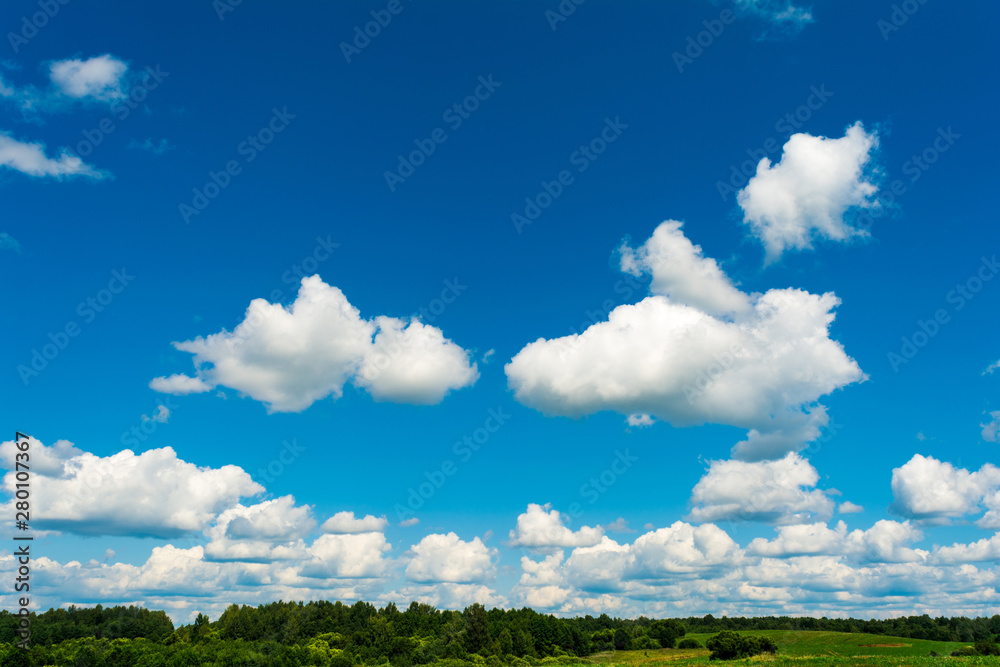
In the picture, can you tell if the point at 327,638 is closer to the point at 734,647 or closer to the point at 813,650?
the point at 734,647

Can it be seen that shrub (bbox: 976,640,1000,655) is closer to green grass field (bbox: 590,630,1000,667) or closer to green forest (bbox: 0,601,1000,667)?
green grass field (bbox: 590,630,1000,667)

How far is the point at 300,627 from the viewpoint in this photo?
7269 inches

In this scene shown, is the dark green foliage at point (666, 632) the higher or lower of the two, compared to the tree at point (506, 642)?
lower

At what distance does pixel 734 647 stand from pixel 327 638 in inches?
3916

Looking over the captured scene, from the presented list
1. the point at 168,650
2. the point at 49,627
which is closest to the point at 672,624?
the point at 168,650

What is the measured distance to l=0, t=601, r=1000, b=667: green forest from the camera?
429 ft

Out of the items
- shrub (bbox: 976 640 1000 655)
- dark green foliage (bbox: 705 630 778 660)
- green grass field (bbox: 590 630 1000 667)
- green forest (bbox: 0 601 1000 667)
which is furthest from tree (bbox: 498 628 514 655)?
shrub (bbox: 976 640 1000 655)

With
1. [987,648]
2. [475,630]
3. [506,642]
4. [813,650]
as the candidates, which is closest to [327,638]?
[475,630]

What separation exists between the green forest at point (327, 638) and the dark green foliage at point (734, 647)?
1262 inches

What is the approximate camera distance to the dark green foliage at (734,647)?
129375 millimetres

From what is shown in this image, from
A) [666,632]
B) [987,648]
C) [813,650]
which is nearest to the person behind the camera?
[987,648]

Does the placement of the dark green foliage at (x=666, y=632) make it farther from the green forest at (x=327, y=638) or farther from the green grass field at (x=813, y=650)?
the green grass field at (x=813, y=650)

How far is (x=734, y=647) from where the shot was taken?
13062 cm

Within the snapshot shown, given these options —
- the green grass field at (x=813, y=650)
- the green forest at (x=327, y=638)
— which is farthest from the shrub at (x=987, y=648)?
the green forest at (x=327, y=638)
